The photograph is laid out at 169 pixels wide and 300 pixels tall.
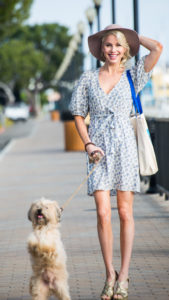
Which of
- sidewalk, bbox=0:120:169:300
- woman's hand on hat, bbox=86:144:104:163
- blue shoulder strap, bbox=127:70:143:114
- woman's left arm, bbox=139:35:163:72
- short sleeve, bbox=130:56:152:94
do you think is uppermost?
woman's left arm, bbox=139:35:163:72

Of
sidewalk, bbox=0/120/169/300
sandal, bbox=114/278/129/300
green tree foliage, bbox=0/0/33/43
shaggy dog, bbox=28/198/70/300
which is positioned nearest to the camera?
shaggy dog, bbox=28/198/70/300

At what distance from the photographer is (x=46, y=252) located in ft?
16.2

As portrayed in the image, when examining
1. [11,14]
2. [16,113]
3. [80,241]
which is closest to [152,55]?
[80,241]

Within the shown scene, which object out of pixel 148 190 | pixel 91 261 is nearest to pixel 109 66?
pixel 91 261

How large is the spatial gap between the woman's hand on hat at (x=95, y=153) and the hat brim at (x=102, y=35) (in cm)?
79

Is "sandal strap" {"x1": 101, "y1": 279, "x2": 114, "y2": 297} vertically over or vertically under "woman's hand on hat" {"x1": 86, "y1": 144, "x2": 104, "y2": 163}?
under

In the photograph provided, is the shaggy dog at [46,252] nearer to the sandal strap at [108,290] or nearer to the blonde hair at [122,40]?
the sandal strap at [108,290]

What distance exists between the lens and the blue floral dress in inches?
220

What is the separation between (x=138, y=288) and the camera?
19.5 feet

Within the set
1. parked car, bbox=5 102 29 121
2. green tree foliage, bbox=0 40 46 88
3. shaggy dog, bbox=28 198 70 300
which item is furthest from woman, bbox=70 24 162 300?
green tree foliage, bbox=0 40 46 88

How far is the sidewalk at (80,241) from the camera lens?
6.05 m

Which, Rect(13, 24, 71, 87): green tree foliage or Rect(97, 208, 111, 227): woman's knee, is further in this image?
Rect(13, 24, 71, 87): green tree foliage

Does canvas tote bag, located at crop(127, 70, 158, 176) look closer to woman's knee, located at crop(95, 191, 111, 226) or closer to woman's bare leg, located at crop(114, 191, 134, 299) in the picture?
woman's bare leg, located at crop(114, 191, 134, 299)

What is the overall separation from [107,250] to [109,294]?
0.32 metres
